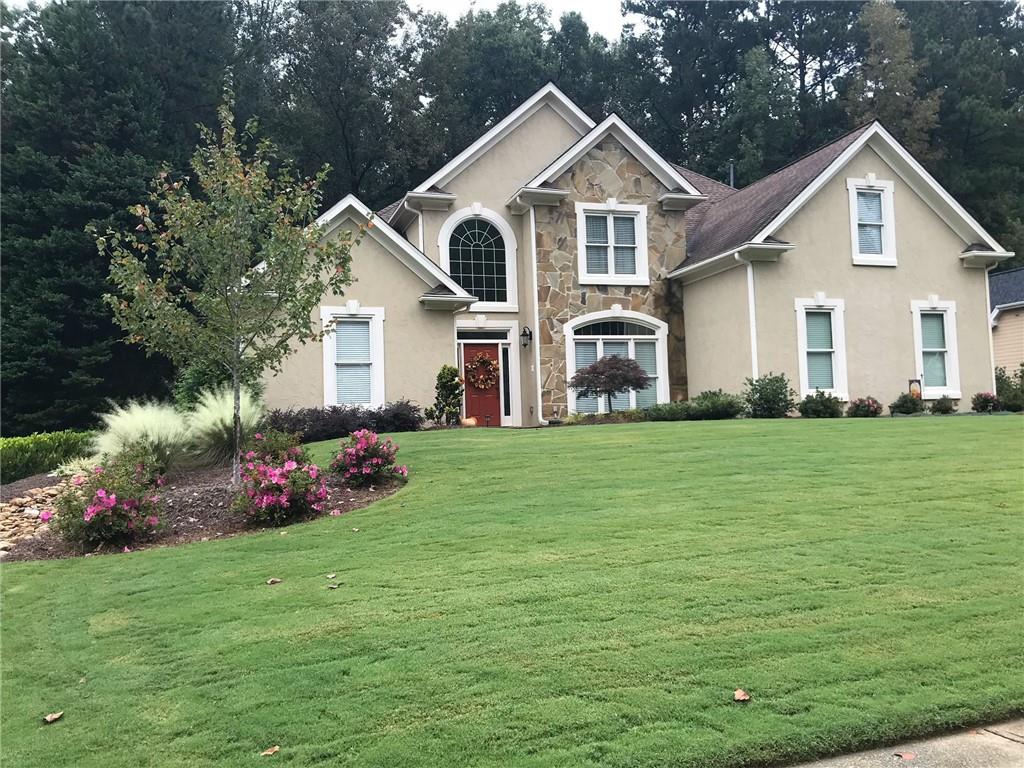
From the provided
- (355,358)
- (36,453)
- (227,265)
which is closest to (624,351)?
(355,358)

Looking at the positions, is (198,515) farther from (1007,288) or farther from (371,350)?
(1007,288)

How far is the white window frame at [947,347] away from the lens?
19.7 m

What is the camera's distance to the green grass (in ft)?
12.4

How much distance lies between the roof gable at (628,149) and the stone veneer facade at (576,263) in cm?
15

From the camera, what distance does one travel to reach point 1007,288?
95.9 feet

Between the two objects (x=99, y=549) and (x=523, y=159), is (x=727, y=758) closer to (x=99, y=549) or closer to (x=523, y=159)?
(x=99, y=549)

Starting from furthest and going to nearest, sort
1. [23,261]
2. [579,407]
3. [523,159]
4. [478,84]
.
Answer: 1. [478,84]
2. [23,261]
3. [523,159]
4. [579,407]

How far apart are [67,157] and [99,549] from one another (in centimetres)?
2571

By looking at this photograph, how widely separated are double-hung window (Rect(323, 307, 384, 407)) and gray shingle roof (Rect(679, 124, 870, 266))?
8235mm

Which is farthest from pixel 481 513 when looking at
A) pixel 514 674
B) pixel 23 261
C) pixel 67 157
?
pixel 67 157

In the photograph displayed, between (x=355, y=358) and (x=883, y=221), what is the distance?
43.4ft

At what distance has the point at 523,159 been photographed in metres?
21.5

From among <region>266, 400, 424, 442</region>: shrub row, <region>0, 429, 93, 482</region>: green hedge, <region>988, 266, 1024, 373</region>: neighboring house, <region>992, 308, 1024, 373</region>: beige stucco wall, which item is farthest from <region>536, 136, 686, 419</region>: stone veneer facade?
<region>992, 308, 1024, 373</region>: beige stucco wall

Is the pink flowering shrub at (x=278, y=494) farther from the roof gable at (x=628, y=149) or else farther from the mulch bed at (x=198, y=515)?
the roof gable at (x=628, y=149)
